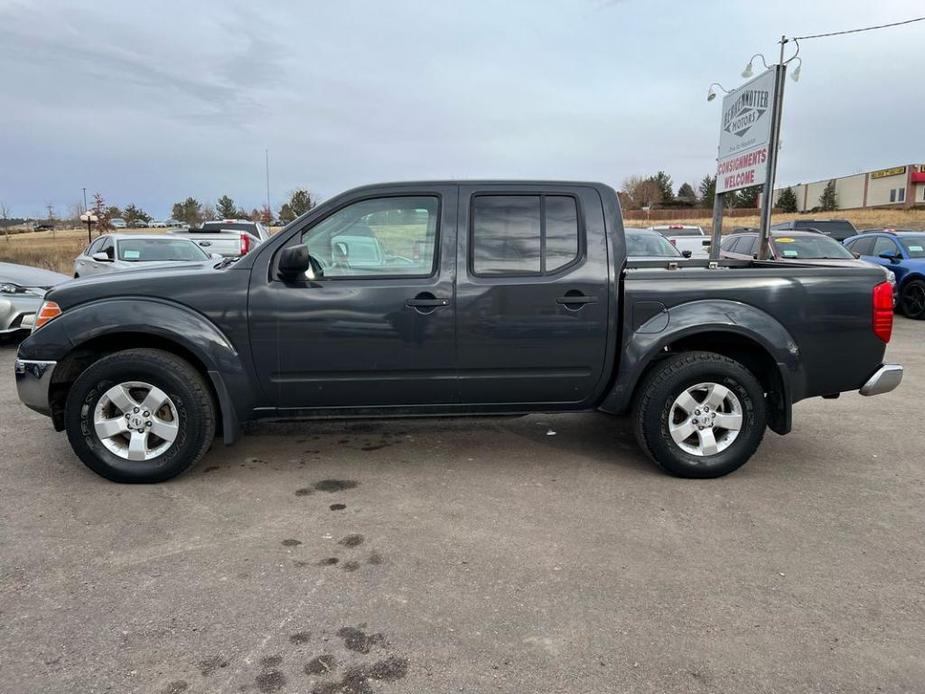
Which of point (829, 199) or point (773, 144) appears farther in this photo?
point (829, 199)

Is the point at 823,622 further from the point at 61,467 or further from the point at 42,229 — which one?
the point at 42,229

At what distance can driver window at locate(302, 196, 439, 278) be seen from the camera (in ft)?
14.0

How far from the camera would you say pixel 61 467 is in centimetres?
460

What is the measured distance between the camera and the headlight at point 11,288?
357 inches

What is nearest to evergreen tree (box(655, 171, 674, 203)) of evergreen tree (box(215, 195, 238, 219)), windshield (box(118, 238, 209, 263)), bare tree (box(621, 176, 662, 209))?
bare tree (box(621, 176, 662, 209))

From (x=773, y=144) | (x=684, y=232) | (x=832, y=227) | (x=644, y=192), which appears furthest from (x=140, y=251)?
(x=644, y=192)

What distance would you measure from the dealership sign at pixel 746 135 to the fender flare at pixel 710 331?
789 centimetres

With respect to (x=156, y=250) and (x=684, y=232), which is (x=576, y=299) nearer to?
(x=156, y=250)

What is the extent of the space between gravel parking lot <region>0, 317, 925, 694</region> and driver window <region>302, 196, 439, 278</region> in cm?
135

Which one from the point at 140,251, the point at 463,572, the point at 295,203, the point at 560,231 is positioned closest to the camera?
the point at 463,572

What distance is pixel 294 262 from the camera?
13.2 feet

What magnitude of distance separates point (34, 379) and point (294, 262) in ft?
5.82

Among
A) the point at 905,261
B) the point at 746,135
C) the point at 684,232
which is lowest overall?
the point at 905,261

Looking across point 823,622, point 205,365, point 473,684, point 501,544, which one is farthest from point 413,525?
point 823,622
